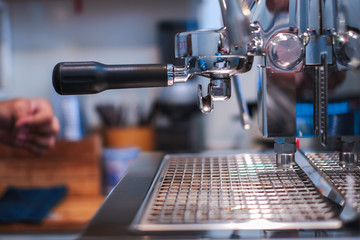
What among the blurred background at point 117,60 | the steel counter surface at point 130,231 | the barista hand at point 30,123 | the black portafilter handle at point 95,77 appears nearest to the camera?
the steel counter surface at point 130,231

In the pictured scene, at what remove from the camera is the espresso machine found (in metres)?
0.46

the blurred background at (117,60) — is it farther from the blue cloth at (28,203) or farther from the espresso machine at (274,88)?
the espresso machine at (274,88)

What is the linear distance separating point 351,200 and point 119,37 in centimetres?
139

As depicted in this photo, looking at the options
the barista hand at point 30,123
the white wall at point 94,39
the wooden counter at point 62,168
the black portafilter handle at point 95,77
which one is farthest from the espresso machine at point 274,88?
the white wall at point 94,39

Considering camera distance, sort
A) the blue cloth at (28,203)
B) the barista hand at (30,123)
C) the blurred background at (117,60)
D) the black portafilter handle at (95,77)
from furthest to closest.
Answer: the blurred background at (117,60)
the blue cloth at (28,203)
the barista hand at (30,123)
the black portafilter handle at (95,77)

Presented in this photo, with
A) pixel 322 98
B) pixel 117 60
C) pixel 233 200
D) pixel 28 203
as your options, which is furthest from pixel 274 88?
pixel 117 60

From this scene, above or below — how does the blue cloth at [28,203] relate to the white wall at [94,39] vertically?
below

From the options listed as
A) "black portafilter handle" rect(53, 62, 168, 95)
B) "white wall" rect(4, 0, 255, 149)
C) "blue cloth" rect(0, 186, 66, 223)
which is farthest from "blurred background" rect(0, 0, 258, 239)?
"black portafilter handle" rect(53, 62, 168, 95)

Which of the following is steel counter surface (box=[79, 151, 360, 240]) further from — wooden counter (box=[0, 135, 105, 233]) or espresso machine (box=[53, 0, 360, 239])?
wooden counter (box=[0, 135, 105, 233])

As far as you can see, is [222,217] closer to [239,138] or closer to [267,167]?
[267,167]

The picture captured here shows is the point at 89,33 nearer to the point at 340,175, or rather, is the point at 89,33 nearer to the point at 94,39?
the point at 94,39

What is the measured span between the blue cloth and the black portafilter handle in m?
0.80

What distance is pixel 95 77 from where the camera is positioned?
1.62 ft

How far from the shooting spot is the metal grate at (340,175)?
1.50ft
